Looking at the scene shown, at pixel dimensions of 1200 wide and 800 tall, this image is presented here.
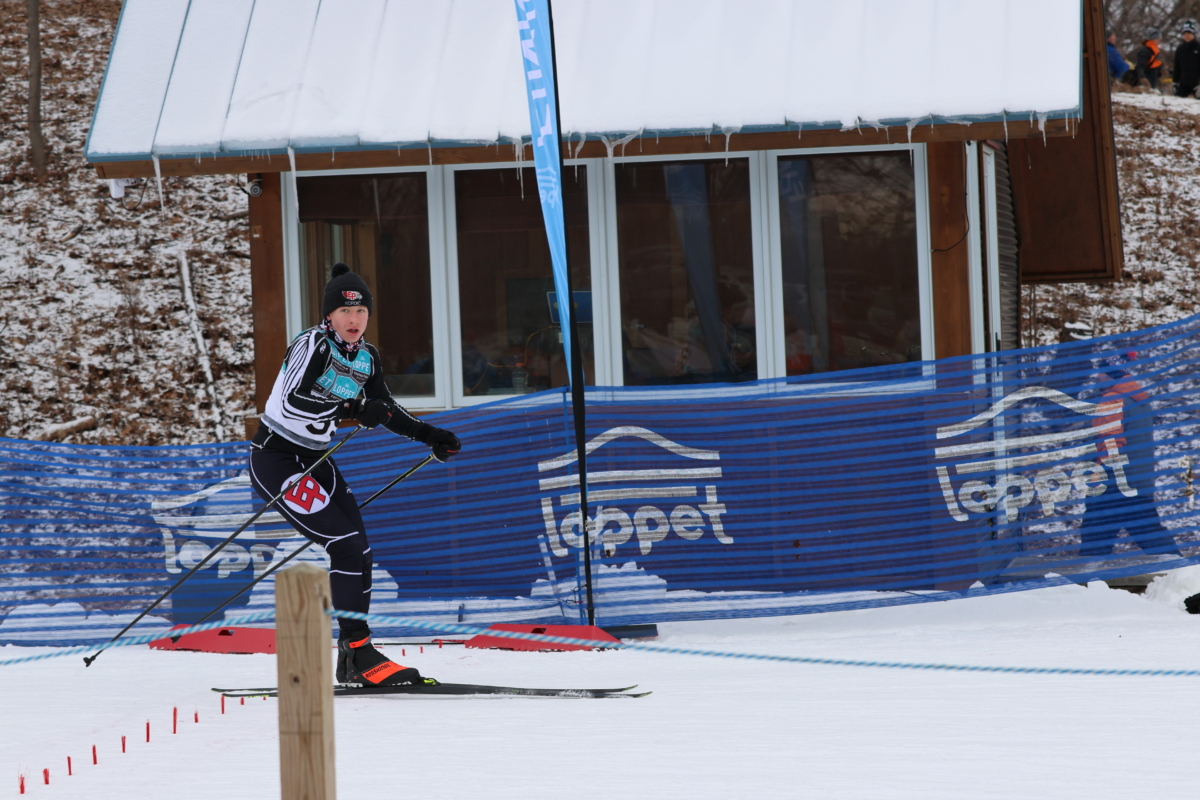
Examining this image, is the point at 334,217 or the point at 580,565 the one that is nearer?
the point at 580,565

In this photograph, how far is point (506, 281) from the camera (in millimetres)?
8812

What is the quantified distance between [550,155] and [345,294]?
1613 millimetres

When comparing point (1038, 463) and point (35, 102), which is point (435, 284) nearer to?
point (1038, 463)

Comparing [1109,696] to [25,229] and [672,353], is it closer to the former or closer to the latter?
[672,353]

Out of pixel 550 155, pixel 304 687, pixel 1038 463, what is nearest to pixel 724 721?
pixel 304 687

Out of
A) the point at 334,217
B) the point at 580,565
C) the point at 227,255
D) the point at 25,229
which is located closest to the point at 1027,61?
the point at 580,565

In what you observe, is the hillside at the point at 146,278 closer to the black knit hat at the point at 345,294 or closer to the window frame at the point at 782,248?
the window frame at the point at 782,248

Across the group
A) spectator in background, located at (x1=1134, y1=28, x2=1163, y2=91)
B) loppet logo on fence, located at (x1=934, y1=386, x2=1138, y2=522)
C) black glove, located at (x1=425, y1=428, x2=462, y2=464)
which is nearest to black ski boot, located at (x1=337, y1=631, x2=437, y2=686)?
black glove, located at (x1=425, y1=428, x2=462, y2=464)

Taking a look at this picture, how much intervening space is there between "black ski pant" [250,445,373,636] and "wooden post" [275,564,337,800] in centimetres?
277

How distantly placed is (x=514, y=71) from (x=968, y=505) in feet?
13.3

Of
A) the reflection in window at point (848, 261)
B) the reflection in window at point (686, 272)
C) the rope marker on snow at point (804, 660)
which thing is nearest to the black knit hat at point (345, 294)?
the rope marker on snow at point (804, 660)

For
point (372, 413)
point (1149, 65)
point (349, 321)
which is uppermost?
point (1149, 65)

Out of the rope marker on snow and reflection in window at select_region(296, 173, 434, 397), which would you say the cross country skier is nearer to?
the rope marker on snow

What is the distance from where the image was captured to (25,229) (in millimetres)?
19734
